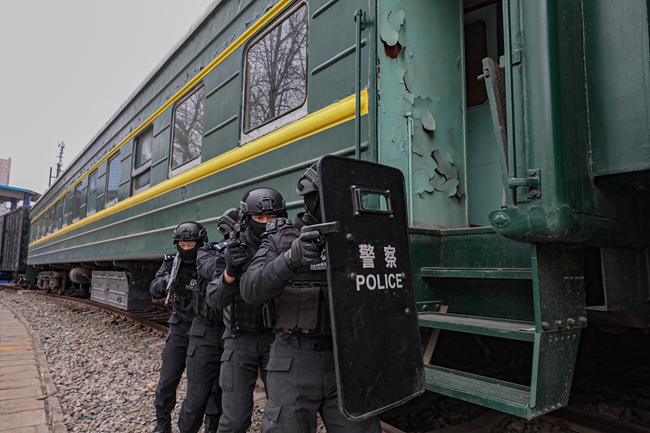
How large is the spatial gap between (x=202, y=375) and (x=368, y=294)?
1556 millimetres

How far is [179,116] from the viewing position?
475cm

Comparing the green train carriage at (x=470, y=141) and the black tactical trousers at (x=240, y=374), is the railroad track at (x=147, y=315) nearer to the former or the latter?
the green train carriage at (x=470, y=141)

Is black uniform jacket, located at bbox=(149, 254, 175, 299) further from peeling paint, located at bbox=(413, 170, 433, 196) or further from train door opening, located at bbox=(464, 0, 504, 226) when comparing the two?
train door opening, located at bbox=(464, 0, 504, 226)

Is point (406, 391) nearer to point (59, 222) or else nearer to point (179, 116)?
point (179, 116)

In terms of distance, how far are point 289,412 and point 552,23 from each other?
1664 millimetres

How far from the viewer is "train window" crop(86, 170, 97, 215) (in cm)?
771

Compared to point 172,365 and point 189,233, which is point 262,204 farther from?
point 172,365

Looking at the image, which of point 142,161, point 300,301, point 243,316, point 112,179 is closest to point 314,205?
point 300,301

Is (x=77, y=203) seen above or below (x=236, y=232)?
above

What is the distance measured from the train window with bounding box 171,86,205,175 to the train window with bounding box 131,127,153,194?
0.83m

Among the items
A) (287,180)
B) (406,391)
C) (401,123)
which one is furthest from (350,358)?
(287,180)

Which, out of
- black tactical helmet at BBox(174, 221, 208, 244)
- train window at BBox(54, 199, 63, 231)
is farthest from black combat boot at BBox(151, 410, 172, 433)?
train window at BBox(54, 199, 63, 231)

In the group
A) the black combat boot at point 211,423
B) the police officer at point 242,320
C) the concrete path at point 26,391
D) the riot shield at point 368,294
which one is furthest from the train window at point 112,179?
the riot shield at point 368,294

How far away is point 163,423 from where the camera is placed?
119 inches
